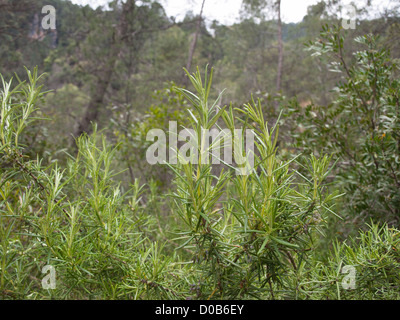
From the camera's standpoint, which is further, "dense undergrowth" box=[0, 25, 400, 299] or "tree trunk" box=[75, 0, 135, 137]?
"tree trunk" box=[75, 0, 135, 137]

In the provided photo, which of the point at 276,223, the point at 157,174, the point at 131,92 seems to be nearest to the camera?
the point at 276,223

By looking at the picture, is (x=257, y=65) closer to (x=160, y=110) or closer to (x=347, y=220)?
(x=160, y=110)

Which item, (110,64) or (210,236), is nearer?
(210,236)

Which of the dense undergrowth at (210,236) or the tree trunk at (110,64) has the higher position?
the tree trunk at (110,64)

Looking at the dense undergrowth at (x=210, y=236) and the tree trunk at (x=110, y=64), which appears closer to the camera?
the dense undergrowth at (x=210, y=236)

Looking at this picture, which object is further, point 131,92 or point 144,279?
point 131,92

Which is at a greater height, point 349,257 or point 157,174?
point 349,257

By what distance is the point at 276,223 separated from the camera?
51 cm

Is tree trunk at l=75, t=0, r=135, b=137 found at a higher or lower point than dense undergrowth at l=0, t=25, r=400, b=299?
higher

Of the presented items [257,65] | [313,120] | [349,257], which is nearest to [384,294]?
[349,257]

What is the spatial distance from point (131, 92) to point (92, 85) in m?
1.17

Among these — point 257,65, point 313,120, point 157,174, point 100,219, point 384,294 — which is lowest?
point 157,174

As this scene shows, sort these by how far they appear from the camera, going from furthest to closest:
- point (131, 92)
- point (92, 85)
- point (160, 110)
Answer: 1. point (131, 92)
2. point (92, 85)
3. point (160, 110)

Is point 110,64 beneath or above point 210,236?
above
